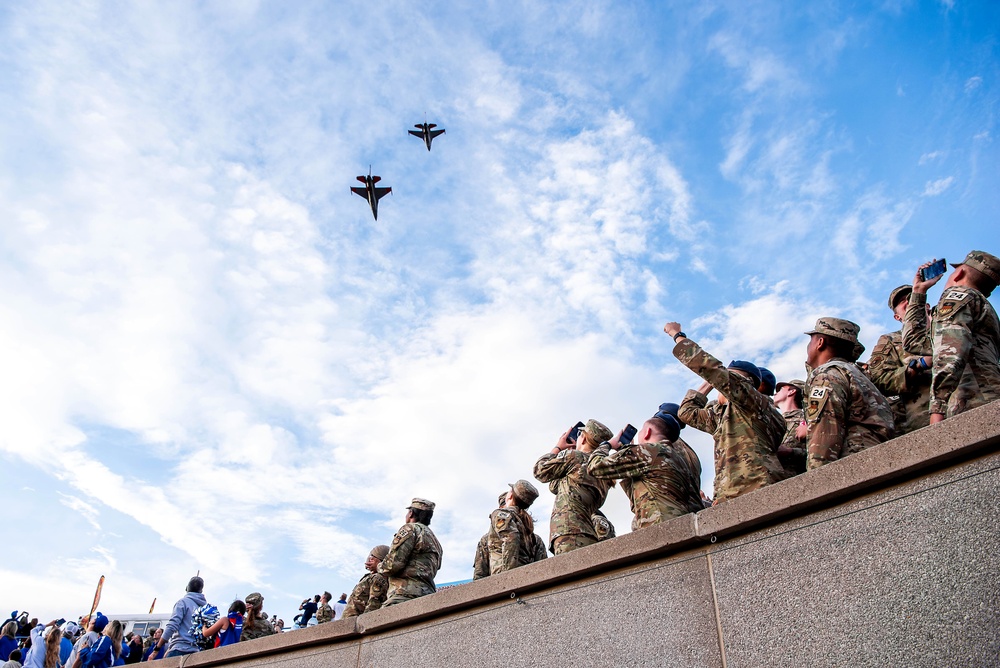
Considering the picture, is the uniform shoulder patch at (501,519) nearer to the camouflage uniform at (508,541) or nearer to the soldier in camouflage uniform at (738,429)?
the camouflage uniform at (508,541)

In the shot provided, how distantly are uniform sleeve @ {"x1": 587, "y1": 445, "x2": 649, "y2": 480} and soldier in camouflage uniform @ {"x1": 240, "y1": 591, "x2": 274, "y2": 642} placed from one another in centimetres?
774

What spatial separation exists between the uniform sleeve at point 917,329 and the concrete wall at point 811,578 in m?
1.85

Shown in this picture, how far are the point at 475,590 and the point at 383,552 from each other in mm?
4688

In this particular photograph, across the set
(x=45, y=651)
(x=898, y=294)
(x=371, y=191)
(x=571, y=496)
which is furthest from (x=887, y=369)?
(x=371, y=191)

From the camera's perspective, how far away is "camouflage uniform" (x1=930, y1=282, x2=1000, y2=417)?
4.45m

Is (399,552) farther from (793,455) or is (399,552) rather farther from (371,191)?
(371,191)

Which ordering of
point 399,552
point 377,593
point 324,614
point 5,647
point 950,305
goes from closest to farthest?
point 950,305, point 399,552, point 377,593, point 324,614, point 5,647

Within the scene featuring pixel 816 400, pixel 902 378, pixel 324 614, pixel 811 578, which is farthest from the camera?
pixel 324 614

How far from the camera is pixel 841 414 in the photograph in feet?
14.8

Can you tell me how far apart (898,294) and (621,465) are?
8.06ft

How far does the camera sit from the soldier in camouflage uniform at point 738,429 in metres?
4.98

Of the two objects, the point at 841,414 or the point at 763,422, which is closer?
the point at 841,414

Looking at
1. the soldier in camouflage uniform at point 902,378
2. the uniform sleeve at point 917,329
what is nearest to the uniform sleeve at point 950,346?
the soldier in camouflage uniform at point 902,378

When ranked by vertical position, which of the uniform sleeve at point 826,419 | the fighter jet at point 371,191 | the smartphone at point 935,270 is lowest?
the uniform sleeve at point 826,419
